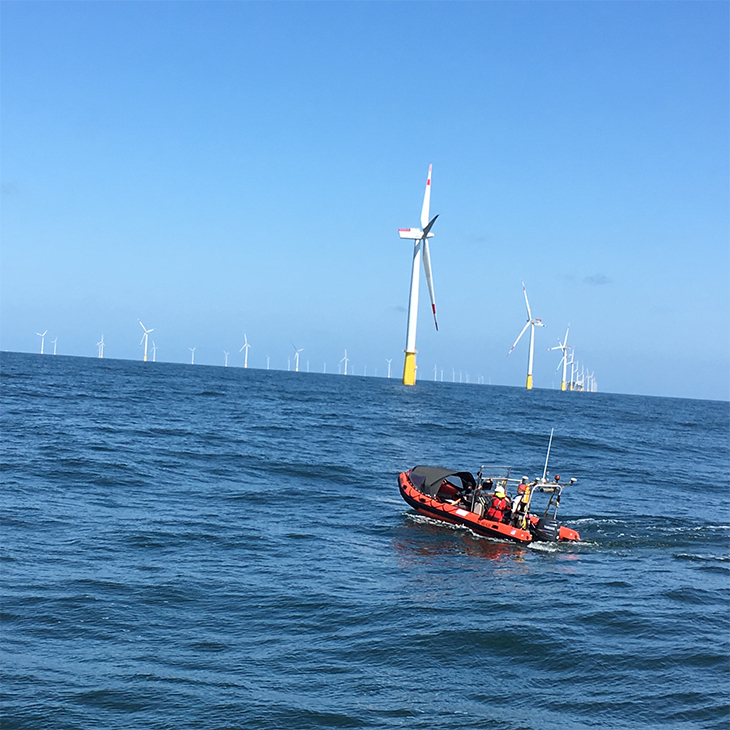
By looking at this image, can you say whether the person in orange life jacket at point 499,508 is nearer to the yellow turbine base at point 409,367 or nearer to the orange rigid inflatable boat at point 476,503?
the orange rigid inflatable boat at point 476,503

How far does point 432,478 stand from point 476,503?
104 inches

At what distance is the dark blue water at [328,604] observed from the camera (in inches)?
573

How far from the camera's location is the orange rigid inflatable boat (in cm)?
2859

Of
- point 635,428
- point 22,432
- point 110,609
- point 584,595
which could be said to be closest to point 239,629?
point 110,609

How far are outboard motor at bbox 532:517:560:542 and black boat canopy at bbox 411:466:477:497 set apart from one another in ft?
13.7

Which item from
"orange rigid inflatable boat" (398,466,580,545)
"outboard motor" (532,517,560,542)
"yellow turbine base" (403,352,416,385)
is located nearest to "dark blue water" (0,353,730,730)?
"outboard motor" (532,517,560,542)

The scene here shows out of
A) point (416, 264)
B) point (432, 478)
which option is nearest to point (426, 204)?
point (416, 264)

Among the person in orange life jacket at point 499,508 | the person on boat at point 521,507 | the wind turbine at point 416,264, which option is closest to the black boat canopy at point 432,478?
the person in orange life jacket at point 499,508

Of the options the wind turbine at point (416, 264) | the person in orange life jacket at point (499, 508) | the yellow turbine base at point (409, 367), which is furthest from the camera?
the yellow turbine base at point (409, 367)

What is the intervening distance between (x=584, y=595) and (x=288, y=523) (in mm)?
11681

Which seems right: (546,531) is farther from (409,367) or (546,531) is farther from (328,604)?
(409,367)

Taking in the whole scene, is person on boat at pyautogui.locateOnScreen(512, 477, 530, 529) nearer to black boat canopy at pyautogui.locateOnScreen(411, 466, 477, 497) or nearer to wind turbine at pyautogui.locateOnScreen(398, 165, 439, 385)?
black boat canopy at pyautogui.locateOnScreen(411, 466, 477, 497)

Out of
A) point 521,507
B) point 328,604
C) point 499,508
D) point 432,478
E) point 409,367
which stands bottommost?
point 328,604

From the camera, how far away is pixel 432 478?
32031mm
